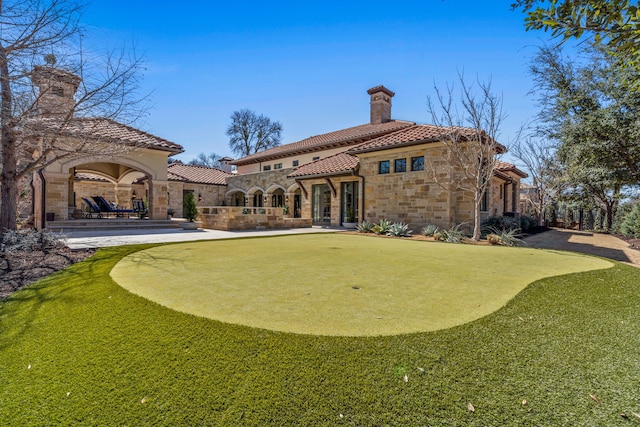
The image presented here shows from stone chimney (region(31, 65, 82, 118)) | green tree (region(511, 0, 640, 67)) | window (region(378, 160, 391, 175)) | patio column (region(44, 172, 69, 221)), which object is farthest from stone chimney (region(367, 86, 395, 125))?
Result: green tree (region(511, 0, 640, 67))

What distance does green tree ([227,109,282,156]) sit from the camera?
1684 inches

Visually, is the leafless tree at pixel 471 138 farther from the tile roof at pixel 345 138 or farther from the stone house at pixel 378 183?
the tile roof at pixel 345 138

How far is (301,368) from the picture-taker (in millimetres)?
2297

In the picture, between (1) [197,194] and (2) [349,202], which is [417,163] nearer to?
(2) [349,202]

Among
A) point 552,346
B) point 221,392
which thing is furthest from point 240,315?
point 552,346

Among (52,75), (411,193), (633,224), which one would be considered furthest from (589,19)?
(633,224)

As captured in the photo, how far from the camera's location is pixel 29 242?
733 centimetres

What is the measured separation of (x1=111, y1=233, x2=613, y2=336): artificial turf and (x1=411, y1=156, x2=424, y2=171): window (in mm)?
7321

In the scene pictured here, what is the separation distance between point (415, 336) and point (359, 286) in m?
1.62

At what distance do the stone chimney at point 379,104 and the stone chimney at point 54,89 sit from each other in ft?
65.0

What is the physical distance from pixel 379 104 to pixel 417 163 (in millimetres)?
11777

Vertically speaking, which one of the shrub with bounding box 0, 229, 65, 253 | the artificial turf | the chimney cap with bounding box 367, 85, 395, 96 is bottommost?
the artificial turf

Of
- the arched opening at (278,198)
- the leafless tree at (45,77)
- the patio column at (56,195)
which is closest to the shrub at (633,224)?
the arched opening at (278,198)

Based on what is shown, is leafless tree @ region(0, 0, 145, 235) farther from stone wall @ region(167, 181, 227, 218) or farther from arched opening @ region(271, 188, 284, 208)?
stone wall @ region(167, 181, 227, 218)
